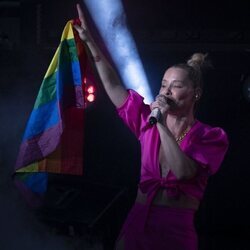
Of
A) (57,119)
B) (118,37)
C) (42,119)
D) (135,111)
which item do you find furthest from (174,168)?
(118,37)

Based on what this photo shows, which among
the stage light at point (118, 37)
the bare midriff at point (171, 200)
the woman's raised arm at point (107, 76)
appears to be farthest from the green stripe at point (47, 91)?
the stage light at point (118, 37)

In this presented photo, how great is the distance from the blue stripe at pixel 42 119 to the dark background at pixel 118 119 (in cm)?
138

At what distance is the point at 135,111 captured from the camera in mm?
2781

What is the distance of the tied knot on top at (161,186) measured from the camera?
99.3 inches

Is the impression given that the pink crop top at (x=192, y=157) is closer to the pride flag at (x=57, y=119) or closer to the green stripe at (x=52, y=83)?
the pride flag at (x=57, y=119)

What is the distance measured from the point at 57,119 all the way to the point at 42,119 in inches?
4.6

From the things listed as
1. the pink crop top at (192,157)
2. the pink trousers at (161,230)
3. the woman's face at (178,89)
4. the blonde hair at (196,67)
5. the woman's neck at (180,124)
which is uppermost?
the blonde hair at (196,67)

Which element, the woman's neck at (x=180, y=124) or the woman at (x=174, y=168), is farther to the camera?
the woman's neck at (x=180, y=124)

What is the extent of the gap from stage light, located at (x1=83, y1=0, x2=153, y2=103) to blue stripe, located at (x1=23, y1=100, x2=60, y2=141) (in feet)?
3.58

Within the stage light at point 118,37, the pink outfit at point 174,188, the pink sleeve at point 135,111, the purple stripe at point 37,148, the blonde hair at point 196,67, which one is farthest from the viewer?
the stage light at point 118,37

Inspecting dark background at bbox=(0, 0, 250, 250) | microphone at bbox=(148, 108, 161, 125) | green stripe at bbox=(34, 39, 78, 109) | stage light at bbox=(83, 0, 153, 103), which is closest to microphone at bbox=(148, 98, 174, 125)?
microphone at bbox=(148, 108, 161, 125)

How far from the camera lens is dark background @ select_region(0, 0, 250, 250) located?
4.26 metres

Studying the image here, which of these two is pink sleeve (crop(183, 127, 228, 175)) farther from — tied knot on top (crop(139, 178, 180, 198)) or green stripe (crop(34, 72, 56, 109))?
green stripe (crop(34, 72, 56, 109))

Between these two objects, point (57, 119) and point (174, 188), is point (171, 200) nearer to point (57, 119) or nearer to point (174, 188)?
point (174, 188)
